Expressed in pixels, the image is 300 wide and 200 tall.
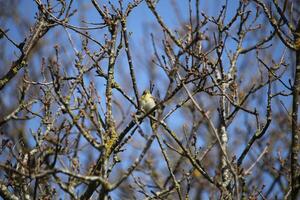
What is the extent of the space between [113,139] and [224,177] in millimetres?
1723

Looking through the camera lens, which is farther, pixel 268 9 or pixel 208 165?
pixel 208 165

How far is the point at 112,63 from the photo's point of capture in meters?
3.68

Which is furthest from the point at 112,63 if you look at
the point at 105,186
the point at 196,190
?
the point at 196,190

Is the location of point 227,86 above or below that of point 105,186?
above

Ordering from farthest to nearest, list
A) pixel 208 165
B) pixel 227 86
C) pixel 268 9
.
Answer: pixel 208 165 → pixel 227 86 → pixel 268 9

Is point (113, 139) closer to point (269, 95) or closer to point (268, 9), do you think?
point (269, 95)

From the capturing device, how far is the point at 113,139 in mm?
3336

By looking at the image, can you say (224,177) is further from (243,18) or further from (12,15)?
(12,15)

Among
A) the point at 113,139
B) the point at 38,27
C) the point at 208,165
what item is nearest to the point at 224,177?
the point at 113,139

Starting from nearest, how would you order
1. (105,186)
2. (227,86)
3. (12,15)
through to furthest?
(105,186)
(227,86)
(12,15)

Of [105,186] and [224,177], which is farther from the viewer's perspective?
[224,177]

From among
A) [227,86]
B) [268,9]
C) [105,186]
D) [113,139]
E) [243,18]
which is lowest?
[105,186]

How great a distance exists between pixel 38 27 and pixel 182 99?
8.76ft

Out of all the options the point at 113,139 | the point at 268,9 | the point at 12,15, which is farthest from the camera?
the point at 12,15
